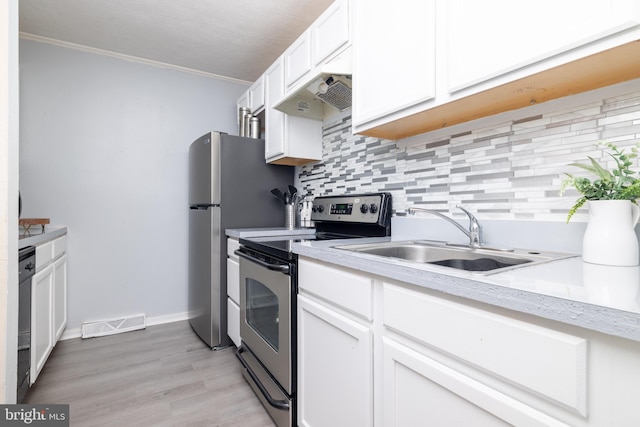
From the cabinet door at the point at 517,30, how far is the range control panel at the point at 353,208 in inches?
29.6

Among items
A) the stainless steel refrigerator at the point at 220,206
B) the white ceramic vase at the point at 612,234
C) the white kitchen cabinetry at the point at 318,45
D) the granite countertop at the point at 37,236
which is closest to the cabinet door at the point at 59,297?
the granite countertop at the point at 37,236

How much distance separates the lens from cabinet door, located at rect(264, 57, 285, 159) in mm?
2245

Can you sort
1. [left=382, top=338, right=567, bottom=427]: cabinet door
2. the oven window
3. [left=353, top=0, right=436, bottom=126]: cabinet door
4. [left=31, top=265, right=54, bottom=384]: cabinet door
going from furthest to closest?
[left=31, top=265, right=54, bottom=384]: cabinet door
the oven window
[left=353, top=0, right=436, bottom=126]: cabinet door
[left=382, top=338, right=567, bottom=427]: cabinet door

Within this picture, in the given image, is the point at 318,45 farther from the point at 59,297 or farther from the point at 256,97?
the point at 59,297

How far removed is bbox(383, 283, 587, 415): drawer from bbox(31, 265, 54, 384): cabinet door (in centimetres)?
191

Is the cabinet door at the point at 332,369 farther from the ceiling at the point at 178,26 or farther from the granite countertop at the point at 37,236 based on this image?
the ceiling at the point at 178,26

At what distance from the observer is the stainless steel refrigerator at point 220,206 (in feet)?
7.63

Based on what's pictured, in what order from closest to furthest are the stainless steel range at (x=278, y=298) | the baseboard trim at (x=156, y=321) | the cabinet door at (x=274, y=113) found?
the stainless steel range at (x=278, y=298) < the cabinet door at (x=274, y=113) < the baseboard trim at (x=156, y=321)

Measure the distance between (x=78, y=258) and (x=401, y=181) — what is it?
2.64 meters

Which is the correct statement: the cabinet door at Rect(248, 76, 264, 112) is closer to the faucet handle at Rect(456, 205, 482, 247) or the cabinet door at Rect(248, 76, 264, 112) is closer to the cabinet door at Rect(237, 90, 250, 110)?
the cabinet door at Rect(237, 90, 250, 110)

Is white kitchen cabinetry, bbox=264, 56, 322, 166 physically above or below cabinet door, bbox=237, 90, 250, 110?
below

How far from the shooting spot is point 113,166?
2680 mm

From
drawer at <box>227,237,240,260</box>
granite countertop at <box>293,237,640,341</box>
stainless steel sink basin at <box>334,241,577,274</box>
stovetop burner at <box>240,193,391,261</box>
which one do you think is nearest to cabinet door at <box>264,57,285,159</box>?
Result: stovetop burner at <box>240,193,391,261</box>

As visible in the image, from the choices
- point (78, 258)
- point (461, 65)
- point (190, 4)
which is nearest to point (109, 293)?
point (78, 258)
